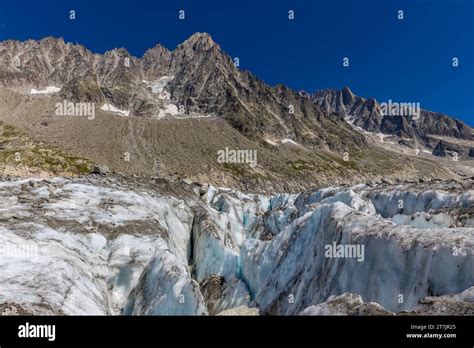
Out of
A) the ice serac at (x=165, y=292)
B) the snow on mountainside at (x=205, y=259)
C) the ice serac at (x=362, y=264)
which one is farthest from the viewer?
the ice serac at (x=165, y=292)

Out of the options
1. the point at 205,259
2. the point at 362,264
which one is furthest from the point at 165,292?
the point at 205,259

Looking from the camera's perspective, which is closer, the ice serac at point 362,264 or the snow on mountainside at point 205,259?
the ice serac at point 362,264

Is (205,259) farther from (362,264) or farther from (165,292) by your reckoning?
(362,264)

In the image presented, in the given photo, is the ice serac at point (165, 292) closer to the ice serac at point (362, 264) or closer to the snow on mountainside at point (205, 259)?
the snow on mountainside at point (205, 259)

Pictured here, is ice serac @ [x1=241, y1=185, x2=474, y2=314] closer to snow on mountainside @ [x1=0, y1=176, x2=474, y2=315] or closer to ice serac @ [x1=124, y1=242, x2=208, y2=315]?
snow on mountainside @ [x1=0, y1=176, x2=474, y2=315]

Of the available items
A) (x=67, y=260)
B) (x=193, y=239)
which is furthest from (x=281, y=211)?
(x=67, y=260)

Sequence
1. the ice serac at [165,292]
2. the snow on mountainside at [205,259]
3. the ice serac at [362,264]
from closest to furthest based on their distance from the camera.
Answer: the ice serac at [362,264], the snow on mountainside at [205,259], the ice serac at [165,292]

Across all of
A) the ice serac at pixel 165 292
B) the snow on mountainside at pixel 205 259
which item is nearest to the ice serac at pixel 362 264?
the snow on mountainside at pixel 205 259
